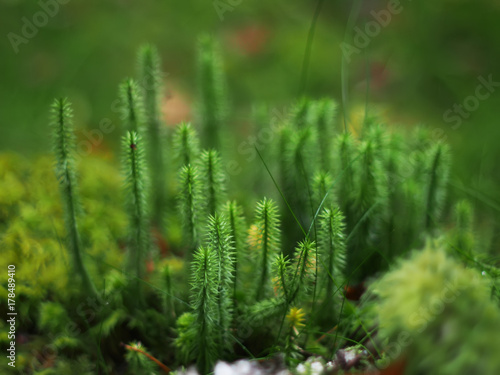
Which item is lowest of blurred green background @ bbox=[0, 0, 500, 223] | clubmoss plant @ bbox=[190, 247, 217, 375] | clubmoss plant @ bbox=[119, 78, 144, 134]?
clubmoss plant @ bbox=[190, 247, 217, 375]

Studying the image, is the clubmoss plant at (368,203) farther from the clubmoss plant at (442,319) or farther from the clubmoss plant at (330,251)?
Answer: the clubmoss plant at (442,319)

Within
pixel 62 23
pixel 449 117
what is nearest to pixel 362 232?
pixel 449 117

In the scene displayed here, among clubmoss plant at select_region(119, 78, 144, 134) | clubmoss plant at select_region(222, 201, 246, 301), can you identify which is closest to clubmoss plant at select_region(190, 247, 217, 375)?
clubmoss plant at select_region(222, 201, 246, 301)

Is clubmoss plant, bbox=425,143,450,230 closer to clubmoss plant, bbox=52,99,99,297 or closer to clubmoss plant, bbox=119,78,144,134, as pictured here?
clubmoss plant, bbox=119,78,144,134

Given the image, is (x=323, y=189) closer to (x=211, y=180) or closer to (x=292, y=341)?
(x=211, y=180)

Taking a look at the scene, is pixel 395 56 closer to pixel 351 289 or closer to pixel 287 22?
pixel 287 22
